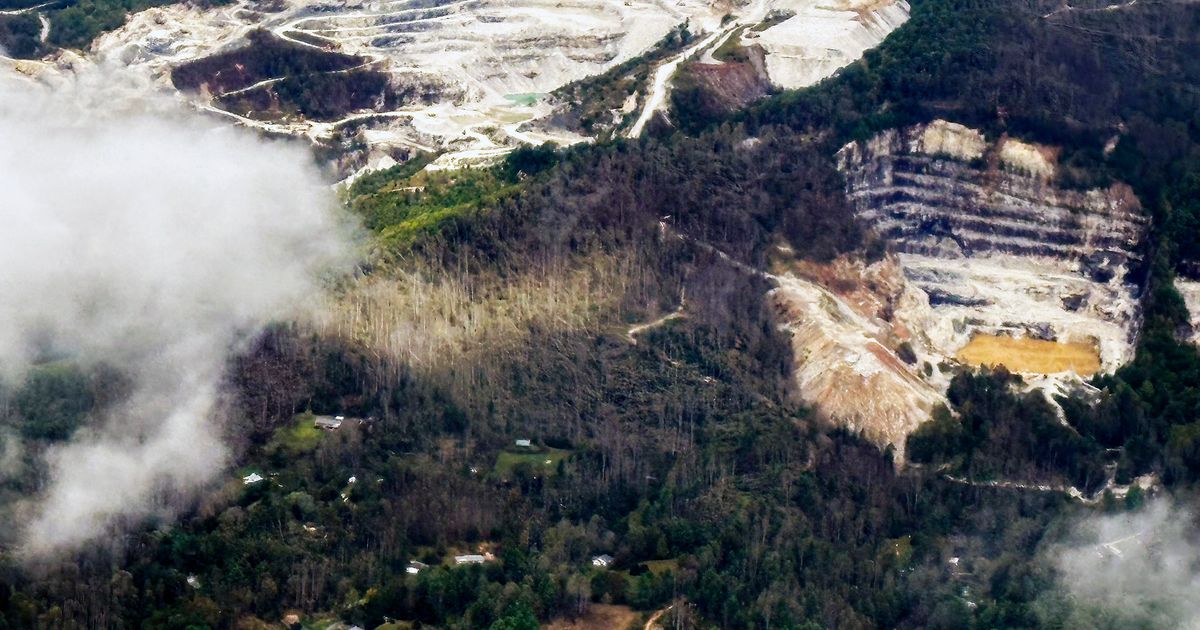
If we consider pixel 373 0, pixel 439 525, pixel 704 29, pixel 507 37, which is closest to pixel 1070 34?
pixel 704 29

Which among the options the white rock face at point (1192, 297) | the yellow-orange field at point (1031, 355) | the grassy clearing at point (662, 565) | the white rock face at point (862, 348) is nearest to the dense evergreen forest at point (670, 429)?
the grassy clearing at point (662, 565)

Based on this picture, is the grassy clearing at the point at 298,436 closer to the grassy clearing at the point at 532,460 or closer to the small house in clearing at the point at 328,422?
the small house in clearing at the point at 328,422

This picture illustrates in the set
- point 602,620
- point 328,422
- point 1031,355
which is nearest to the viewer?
point 602,620

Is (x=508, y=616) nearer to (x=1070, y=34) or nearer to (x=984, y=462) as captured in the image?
(x=984, y=462)

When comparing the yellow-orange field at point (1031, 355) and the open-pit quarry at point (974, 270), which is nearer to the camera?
the open-pit quarry at point (974, 270)

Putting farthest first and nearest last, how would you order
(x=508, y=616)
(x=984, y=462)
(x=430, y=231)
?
(x=430, y=231)
(x=984, y=462)
(x=508, y=616)

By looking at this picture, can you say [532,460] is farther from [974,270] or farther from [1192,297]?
[1192,297]

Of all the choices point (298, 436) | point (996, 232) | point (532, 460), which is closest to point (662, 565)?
point (532, 460)
